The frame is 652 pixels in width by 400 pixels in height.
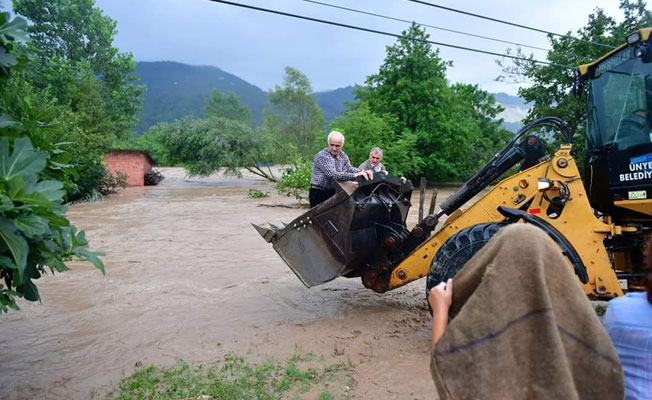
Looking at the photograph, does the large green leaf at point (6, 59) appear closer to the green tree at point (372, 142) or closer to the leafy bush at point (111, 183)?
the green tree at point (372, 142)

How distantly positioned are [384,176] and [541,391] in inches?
172

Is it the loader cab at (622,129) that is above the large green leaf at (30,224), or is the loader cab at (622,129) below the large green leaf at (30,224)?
above

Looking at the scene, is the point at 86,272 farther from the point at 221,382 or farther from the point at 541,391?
the point at 541,391

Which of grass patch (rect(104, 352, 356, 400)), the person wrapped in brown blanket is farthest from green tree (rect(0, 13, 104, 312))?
the person wrapped in brown blanket

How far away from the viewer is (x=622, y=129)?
5.04 metres

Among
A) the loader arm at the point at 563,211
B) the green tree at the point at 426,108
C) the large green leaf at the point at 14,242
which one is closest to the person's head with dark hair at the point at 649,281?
the large green leaf at the point at 14,242

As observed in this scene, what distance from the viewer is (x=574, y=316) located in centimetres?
141

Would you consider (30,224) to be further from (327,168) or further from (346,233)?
(327,168)

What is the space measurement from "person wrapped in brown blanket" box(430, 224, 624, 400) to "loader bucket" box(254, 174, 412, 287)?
3.94m

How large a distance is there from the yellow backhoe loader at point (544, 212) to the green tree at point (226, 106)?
85655mm

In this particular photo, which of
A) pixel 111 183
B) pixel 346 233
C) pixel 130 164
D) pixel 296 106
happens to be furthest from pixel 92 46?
pixel 346 233

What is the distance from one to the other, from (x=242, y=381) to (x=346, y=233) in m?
1.95

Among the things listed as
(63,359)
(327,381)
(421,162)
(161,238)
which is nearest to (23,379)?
(63,359)

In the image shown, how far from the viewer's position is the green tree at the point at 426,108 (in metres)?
27.3
